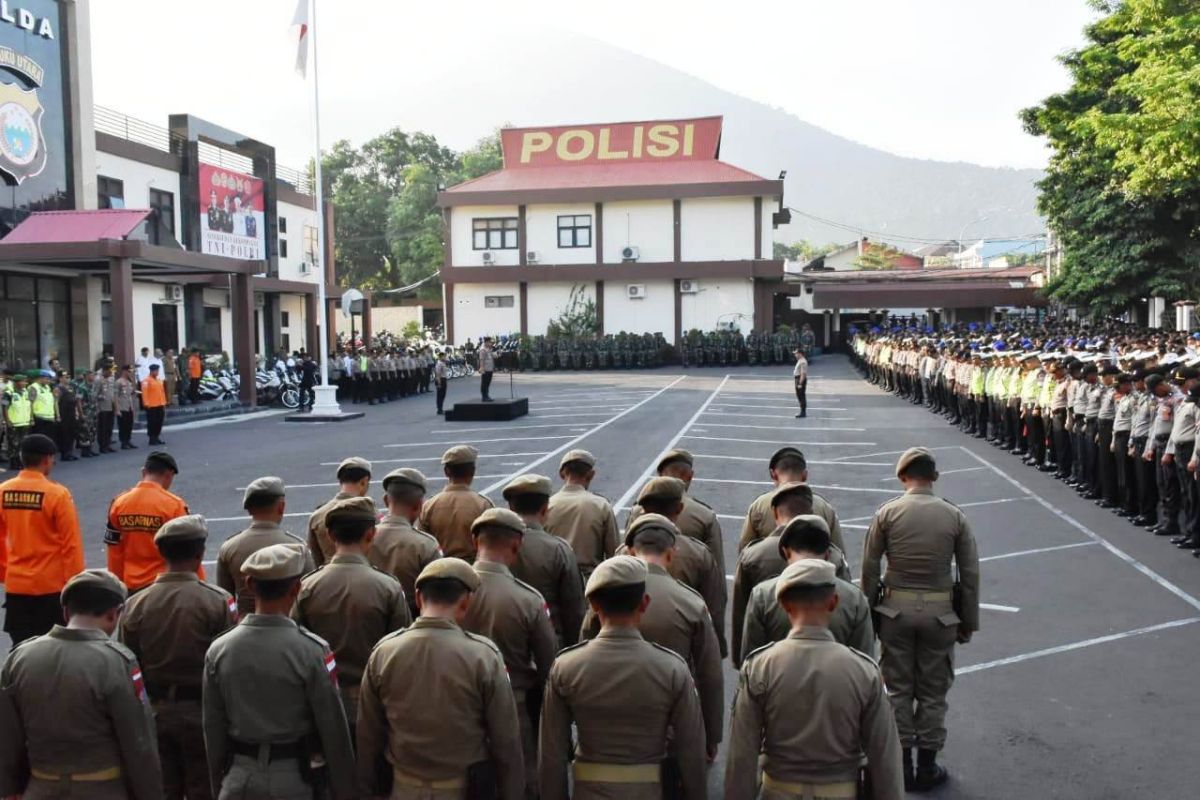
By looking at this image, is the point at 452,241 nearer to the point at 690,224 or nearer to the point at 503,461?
the point at 690,224

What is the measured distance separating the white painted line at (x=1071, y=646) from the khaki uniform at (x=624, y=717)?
4346 millimetres

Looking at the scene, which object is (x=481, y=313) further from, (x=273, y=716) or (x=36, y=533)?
(x=273, y=716)

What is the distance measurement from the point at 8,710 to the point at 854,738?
3.14 meters

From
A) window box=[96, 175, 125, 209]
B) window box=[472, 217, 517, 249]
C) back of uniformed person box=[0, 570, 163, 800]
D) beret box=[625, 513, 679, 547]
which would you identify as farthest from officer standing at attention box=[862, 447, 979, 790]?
window box=[472, 217, 517, 249]

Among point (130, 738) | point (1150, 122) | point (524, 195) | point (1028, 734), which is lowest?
point (1028, 734)

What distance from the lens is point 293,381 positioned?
32.3 meters

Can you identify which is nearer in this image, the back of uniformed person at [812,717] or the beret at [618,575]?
the back of uniformed person at [812,717]

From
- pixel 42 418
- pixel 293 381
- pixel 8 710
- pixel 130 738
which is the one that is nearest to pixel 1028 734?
pixel 130 738

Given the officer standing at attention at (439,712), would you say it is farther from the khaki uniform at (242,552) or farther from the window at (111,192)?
the window at (111,192)

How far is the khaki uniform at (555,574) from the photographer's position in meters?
5.81

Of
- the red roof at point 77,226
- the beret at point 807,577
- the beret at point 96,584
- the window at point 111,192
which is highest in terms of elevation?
the window at point 111,192

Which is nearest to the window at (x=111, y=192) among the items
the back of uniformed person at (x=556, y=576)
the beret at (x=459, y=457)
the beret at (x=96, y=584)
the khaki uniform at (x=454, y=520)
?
the beret at (x=459, y=457)

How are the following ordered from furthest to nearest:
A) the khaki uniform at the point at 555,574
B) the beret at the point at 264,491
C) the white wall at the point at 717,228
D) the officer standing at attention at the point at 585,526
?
the white wall at the point at 717,228
the officer standing at attention at the point at 585,526
the beret at the point at 264,491
the khaki uniform at the point at 555,574

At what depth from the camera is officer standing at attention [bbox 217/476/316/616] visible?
5.98 m
